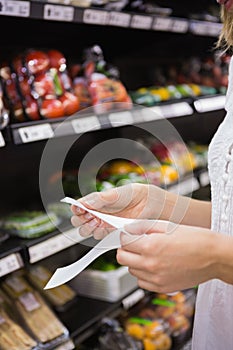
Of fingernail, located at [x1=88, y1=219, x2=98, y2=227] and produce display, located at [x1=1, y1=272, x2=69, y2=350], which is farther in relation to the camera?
produce display, located at [x1=1, y1=272, x2=69, y2=350]

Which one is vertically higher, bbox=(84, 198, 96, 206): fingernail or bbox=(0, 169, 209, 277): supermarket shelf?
bbox=(84, 198, 96, 206): fingernail

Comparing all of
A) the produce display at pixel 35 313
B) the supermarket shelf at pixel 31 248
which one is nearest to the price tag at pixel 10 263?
the supermarket shelf at pixel 31 248

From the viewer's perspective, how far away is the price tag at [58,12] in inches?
63.7

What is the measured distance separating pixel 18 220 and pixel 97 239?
79 cm

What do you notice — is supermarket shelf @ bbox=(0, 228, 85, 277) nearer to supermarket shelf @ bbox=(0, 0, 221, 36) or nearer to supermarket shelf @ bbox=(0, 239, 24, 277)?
supermarket shelf @ bbox=(0, 239, 24, 277)

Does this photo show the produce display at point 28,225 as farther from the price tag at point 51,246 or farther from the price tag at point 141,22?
the price tag at point 141,22

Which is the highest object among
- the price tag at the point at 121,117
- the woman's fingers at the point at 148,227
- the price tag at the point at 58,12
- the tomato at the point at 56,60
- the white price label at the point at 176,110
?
the price tag at the point at 58,12

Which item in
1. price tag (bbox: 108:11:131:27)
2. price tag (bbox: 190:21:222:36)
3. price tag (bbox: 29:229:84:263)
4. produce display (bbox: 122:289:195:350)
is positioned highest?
price tag (bbox: 108:11:131:27)

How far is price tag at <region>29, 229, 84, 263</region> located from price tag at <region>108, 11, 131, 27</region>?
0.80 meters

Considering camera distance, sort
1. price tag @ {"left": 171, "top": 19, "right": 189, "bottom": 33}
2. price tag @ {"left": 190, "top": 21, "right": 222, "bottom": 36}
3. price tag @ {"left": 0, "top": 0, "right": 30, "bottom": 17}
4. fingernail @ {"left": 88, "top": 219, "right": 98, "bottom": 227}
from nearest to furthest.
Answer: fingernail @ {"left": 88, "top": 219, "right": 98, "bottom": 227} < price tag @ {"left": 0, "top": 0, "right": 30, "bottom": 17} < price tag @ {"left": 171, "top": 19, "right": 189, "bottom": 33} < price tag @ {"left": 190, "top": 21, "right": 222, "bottom": 36}

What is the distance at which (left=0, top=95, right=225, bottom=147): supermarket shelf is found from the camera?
1545 millimetres

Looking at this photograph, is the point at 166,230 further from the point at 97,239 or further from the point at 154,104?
the point at 154,104

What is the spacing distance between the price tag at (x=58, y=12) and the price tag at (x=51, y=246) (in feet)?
2.21

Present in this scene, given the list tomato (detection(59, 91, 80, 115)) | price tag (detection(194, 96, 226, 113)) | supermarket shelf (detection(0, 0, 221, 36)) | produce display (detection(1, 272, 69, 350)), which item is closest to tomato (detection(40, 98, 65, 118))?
tomato (detection(59, 91, 80, 115))
